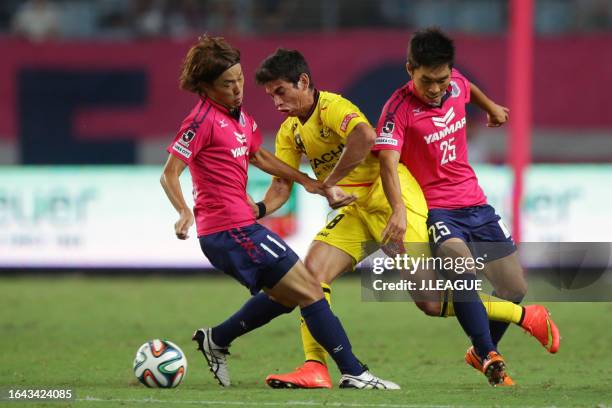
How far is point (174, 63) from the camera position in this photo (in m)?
16.2

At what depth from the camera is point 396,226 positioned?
270 inches

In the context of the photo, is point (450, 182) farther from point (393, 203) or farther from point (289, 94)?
point (289, 94)

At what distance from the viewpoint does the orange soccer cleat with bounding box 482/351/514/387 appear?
6.80 m

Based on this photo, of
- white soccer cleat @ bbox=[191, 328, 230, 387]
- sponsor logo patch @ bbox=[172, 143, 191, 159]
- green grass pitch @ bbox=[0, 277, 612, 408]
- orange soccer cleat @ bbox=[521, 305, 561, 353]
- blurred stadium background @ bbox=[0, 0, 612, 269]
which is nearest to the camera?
green grass pitch @ bbox=[0, 277, 612, 408]

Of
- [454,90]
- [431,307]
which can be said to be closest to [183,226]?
[431,307]

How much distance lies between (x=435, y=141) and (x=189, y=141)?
158cm

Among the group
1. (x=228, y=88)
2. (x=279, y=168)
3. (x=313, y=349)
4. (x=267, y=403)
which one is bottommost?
(x=313, y=349)

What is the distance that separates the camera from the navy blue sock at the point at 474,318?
693cm

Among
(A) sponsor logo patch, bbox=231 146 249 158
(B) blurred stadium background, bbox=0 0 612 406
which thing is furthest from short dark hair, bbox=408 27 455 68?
(B) blurred stadium background, bbox=0 0 612 406

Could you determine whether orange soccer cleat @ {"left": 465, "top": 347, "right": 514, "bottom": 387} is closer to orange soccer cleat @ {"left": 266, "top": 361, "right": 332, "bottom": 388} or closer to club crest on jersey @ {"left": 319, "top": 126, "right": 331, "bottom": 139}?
orange soccer cleat @ {"left": 266, "top": 361, "right": 332, "bottom": 388}

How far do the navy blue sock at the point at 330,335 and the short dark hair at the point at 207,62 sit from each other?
4.70ft

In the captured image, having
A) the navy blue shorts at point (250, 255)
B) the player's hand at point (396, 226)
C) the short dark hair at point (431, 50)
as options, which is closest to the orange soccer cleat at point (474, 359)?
the player's hand at point (396, 226)

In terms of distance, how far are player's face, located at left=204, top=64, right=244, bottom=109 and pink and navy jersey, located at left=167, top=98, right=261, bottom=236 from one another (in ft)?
0.14

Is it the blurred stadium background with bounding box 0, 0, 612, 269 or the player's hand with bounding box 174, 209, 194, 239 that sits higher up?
the player's hand with bounding box 174, 209, 194, 239
